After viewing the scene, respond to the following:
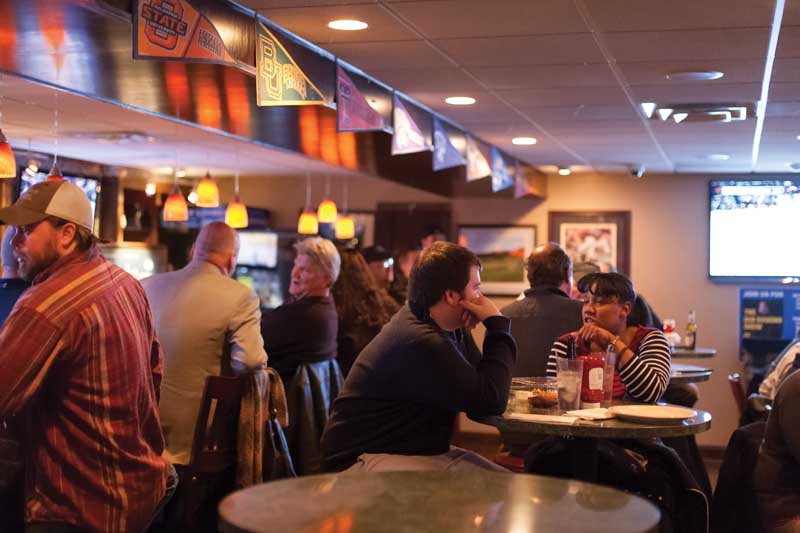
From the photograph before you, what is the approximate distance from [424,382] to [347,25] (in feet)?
6.06

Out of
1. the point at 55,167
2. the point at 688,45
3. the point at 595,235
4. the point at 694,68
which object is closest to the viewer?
the point at 688,45

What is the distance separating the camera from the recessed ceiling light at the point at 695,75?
529 centimetres

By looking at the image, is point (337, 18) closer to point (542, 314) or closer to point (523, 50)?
point (523, 50)

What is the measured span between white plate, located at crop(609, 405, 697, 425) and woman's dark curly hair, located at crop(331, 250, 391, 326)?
10.1ft

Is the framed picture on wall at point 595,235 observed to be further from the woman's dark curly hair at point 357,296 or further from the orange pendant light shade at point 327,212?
the woman's dark curly hair at point 357,296

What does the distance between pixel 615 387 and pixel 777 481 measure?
33.1 inches

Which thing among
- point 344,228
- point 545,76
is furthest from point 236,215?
point 545,76

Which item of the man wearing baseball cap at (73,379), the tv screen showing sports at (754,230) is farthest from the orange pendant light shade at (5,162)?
the tv screen showing sports at (754,230)

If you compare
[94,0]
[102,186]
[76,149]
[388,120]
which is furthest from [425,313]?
[102,186]

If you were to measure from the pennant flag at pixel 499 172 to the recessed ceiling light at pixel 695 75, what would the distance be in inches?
116

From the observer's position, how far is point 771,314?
10.3 meters

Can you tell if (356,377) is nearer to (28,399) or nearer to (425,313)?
(425,313)

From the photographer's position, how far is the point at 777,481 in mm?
3270

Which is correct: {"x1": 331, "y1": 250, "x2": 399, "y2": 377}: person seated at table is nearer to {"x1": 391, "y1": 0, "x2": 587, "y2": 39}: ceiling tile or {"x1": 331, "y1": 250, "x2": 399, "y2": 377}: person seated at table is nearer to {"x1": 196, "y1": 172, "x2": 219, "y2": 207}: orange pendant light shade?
{"x1": 391, "y1": 0, "x2": 587, "y2": 39}: ceiling tile
